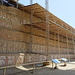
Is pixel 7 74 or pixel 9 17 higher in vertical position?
pixel 9 17

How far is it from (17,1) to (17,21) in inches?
128

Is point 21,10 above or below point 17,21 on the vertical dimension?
above

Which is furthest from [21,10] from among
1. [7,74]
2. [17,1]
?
[7,74]

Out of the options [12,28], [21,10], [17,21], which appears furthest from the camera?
[21,10]

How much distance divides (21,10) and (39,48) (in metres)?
6.71

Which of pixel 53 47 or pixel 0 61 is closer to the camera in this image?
pixel 0 61

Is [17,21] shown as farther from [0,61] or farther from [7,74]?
[7,74]

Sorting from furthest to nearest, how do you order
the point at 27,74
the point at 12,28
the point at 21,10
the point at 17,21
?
1. the point at 21,10
2. the point at 17,21
3. the point at 12,28
4. the point at 27,74

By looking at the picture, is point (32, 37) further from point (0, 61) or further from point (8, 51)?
point (0, 61)

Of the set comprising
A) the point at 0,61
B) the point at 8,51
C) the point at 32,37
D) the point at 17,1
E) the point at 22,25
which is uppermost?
the point at 17,1

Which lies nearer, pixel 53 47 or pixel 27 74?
pixel 27 74

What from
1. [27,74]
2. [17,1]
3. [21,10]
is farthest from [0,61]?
[17,1]

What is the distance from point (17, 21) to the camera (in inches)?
515

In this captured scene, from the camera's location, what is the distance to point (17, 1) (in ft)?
46.5
